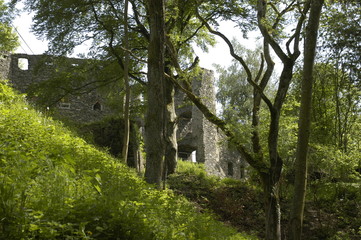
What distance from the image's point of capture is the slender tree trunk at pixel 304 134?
10.3 metres

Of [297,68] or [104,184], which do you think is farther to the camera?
[297,68]

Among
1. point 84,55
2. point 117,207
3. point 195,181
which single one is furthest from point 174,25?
point 117,207

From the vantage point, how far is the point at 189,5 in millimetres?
15773

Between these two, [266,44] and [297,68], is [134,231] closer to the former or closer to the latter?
[266,44]

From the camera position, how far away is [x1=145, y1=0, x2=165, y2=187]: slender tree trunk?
374 inches

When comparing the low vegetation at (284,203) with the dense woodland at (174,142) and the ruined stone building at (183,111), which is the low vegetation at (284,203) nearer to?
the dense woodland at (174,142)

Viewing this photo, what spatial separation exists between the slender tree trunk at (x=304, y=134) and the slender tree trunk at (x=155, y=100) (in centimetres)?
333

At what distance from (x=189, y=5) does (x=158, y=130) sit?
7676 mm

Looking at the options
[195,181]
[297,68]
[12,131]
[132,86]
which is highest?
[297,68]

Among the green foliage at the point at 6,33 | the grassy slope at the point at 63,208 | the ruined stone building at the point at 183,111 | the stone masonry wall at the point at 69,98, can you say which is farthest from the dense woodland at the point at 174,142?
the green foliage at the point at 6,33

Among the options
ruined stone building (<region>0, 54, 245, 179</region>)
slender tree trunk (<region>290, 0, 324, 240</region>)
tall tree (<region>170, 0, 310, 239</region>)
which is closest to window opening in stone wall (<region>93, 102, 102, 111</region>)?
ruined stone building (<region>0, 54, 245, 179</region>)

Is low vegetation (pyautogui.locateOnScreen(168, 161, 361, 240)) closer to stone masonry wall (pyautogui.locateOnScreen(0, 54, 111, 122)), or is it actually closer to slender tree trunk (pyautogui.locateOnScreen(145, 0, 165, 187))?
slender tree trunk (pyautogui.locateOnScreen(145, 0, 165, 187))

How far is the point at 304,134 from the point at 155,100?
144 inches

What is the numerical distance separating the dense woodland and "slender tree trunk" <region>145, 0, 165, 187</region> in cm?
2
